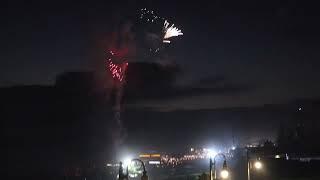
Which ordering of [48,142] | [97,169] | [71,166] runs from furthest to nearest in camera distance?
[48,142] → [97,169] → [71,166]

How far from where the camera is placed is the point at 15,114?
143125mm

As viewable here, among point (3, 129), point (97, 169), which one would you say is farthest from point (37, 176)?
point (3, 129)

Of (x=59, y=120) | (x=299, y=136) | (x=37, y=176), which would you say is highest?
(x=59, y=120)

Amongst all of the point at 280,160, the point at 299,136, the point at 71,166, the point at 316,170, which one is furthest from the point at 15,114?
the point at 316,170

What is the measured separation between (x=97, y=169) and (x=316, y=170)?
81797 mm

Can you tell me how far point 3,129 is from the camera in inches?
5005

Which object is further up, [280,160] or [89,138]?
[89,138]

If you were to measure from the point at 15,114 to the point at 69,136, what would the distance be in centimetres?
1954

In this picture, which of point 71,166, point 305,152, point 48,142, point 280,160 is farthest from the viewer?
point 48,142

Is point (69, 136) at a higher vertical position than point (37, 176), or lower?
higher

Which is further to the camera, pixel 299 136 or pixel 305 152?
pixel 299 136

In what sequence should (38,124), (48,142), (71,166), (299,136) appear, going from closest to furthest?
(299,136) → (71,166) → (48,142) → (38,124)

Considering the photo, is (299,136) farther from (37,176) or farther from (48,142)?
(48,142)

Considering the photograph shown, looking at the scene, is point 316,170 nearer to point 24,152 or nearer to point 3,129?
point 24,152
